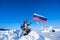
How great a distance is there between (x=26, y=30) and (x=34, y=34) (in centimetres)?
159

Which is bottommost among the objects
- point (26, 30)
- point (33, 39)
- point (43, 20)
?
point (33, 39)

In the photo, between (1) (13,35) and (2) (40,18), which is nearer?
(1) (13,35)

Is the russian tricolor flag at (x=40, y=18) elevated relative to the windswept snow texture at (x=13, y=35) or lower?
elevated

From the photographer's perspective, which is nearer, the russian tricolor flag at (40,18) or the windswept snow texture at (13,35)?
the windswept snow texture at (13,35)

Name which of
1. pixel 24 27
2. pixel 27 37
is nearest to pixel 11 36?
pixel 27 37

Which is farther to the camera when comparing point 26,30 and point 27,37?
point 26,30

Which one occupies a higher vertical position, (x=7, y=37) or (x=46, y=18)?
(x=46, y=18)

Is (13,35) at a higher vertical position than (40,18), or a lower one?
lower

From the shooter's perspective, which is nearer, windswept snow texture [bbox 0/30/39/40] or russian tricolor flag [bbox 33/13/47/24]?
windswept snow texture [bbox 0/30/39/40]

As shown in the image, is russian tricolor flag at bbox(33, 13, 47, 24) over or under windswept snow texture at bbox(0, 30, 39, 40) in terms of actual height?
over

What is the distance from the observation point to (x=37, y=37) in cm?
677

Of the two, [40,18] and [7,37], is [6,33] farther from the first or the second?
[40,18]

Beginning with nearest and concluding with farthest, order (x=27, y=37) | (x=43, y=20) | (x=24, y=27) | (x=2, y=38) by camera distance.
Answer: (x=2, y=38)
(x=27, y=37)
(x=24, y=27)
(x=43, y=20)

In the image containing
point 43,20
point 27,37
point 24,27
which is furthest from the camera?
point 43,20
